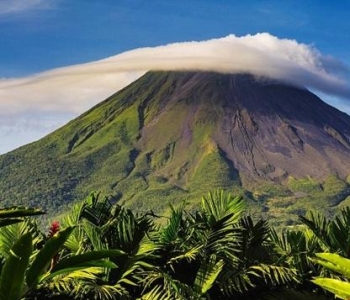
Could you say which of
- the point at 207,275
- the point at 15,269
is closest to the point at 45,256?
the point at 15,269

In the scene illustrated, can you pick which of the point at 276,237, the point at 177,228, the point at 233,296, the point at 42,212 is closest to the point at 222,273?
the point at 233,296

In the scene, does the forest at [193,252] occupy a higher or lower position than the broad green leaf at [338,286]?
lower

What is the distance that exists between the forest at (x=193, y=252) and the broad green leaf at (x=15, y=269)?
3.32 metres

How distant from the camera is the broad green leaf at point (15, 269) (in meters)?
4.38

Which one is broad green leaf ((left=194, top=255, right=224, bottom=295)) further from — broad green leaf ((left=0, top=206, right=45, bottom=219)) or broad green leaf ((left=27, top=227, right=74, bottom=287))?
broad green leaf ((left=0, top=206, right=45, bottom=219))

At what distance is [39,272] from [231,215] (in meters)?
5.08

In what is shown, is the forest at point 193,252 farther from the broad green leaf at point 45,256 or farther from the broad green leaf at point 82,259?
the broad green leaf at point 45,256

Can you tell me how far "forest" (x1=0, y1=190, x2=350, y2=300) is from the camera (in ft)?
27.6

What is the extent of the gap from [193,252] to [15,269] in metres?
4.66

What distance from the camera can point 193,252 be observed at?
8805 millimetres

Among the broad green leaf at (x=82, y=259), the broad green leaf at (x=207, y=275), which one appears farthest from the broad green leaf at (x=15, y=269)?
the broad green leaf at (x=207, y=275)

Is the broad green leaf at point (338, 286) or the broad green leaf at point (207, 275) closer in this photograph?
the broad green leaf at point (338, 286)

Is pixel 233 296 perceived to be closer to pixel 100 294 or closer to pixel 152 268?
pixel 152 268

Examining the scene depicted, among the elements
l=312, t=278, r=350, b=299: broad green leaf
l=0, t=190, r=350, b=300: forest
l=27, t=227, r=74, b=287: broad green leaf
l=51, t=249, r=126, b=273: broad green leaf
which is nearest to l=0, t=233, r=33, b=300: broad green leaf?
l=27, t=227, r=74, b=287: broad green leaf
